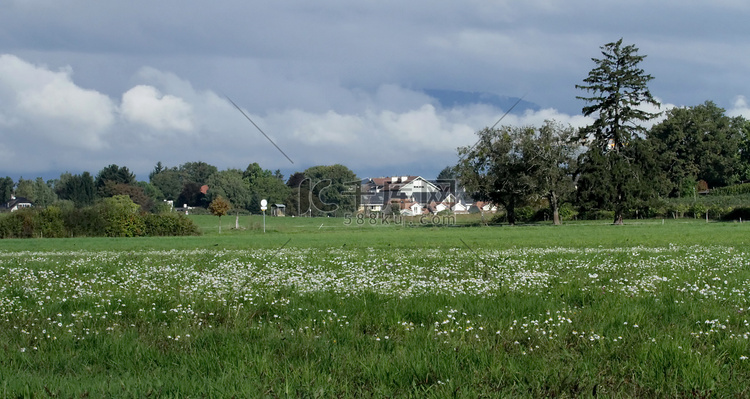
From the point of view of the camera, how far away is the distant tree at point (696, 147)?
371ft

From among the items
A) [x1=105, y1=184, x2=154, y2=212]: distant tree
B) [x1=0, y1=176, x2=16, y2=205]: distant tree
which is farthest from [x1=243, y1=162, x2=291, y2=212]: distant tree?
[x1=0, y1=176, x2=16, y2=205]: distant tree

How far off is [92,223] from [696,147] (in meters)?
110

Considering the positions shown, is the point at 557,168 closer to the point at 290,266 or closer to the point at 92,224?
the point at 92,224

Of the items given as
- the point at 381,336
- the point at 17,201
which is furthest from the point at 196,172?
the point at 381,336

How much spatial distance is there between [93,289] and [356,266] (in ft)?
21.1

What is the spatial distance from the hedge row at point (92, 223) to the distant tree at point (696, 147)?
92158 mm

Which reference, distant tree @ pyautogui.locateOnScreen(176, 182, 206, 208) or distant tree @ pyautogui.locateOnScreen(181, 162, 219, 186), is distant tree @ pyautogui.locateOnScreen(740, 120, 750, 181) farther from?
distant tree @ pyautogui.locateOnScreen(181, 162, 219, 186)

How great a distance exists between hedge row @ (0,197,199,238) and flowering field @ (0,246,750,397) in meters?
52.3

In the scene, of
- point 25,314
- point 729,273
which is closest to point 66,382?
point 25,314

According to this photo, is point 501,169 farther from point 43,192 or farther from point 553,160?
point 43,192

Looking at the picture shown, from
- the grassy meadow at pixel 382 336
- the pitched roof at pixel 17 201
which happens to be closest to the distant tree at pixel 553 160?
the grassy meadow at pixel 382 336

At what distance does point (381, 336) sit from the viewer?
281 inches

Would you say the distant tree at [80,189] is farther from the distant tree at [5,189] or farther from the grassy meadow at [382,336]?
the grassy meadow at [382,336]

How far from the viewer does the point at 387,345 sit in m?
6.72
